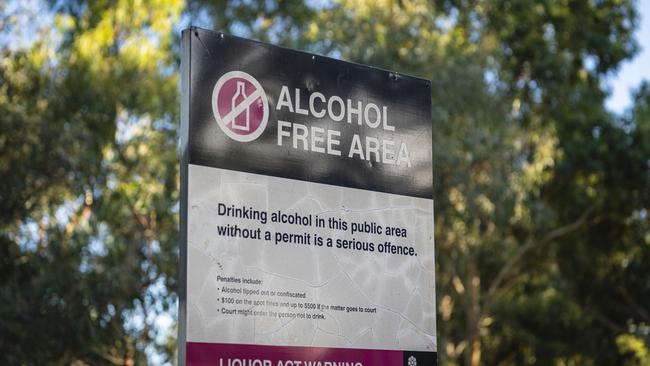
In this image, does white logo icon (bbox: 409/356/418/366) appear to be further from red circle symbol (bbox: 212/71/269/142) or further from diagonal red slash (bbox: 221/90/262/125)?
diagonal red slash (bbox: 221/90/262/125)

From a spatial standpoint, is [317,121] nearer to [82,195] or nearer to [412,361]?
[412,361]

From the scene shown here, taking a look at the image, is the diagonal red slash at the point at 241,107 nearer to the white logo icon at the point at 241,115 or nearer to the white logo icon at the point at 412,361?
the white logo icon at the point at 241,115

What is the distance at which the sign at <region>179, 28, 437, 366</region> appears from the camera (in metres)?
4.33

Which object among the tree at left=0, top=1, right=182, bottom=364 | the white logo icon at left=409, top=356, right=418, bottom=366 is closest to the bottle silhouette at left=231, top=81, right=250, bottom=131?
the white logo icon at left=409, top=356, right=418, bottom=366

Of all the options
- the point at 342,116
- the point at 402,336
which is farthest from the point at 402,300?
the point at 342,116

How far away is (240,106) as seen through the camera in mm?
4539

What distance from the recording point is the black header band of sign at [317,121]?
445 centimetres

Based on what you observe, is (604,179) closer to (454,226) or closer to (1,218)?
(454,226)

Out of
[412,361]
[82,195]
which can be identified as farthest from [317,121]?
[82,195]

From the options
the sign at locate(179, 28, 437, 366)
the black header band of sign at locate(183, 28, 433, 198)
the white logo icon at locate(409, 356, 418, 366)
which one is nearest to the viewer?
the sign at locate(179, 28, 437, 366)

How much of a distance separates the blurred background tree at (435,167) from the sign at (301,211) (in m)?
13.8

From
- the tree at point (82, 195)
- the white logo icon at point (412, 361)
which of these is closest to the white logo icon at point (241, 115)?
the white logo icon at point (412, 361)

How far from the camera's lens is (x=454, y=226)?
880 inches

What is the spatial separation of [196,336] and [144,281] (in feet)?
50.0
